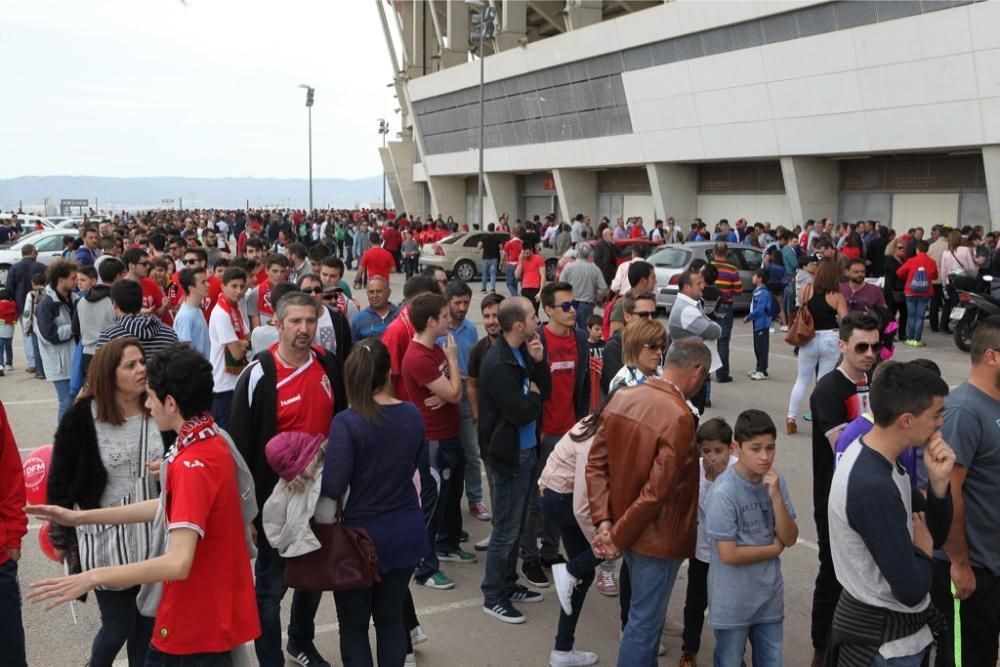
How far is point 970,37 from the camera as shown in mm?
22391

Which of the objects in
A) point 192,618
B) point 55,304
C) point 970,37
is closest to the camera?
point 192,618

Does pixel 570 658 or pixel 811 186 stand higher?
pixel 811 186

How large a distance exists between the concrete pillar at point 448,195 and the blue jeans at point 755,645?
52418mm

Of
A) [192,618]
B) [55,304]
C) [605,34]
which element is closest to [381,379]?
[192,618]

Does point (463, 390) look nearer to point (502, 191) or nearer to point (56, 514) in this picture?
point (56, 514)

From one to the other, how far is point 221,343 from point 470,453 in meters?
2.14

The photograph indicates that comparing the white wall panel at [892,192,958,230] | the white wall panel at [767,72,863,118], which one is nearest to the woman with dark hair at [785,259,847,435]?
the white wall panel at [767,72,863,118]

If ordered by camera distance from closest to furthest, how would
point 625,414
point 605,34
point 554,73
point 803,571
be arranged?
point 625,414
point 803,571
point 605,34
point 554,73

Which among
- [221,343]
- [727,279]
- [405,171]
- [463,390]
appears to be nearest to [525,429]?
[463,390]

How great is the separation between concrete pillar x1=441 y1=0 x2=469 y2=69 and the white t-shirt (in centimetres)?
4671

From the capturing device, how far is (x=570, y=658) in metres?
4.68

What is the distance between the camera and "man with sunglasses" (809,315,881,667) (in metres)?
4.58

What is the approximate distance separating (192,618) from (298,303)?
1869mm

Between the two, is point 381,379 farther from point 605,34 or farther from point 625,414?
point 605,34
